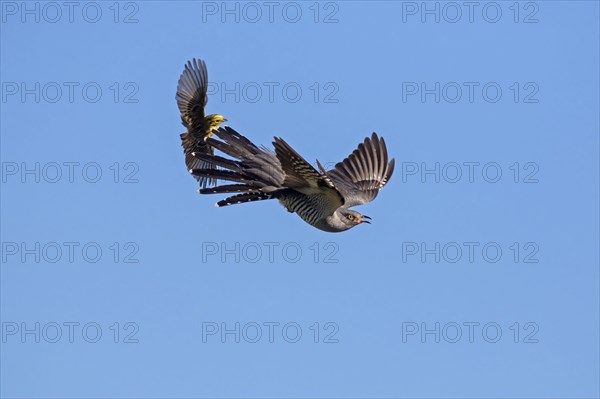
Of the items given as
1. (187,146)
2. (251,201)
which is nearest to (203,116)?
(187,146)

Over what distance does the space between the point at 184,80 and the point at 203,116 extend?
1053mm

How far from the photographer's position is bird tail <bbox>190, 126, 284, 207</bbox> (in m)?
19.5

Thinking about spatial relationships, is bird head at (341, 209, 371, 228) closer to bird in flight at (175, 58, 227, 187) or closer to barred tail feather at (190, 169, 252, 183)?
barred tail feather at (190, 169, 252, 183)

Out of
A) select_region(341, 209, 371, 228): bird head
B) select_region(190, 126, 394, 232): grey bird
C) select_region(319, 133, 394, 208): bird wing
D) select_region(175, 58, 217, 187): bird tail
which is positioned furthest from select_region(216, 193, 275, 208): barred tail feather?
select_region(175, 58, 217, 187): bird tail

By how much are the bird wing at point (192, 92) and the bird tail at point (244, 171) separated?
6300 mm

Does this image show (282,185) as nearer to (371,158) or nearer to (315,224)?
(315,224)

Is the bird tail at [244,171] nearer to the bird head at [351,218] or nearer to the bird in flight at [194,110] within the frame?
the bird head at [351,218]

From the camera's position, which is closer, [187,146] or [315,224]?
[315,224]

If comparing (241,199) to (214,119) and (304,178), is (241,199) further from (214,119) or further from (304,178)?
(214,119)

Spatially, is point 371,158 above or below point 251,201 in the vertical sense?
above

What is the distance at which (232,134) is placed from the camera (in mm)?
20281

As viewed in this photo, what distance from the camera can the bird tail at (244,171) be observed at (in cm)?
1953

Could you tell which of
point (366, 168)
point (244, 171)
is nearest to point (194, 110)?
point (366, 168)

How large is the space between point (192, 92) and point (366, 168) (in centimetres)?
566
